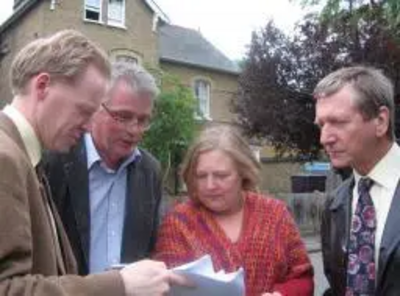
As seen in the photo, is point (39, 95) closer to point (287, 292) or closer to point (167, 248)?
point (167, 248)

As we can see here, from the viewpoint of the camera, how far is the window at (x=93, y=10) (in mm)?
29578

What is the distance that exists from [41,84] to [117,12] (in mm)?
28877

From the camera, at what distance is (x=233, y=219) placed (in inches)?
134

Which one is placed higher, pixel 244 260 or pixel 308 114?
pixel 308 114

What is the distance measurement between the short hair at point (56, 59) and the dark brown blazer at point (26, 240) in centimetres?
19

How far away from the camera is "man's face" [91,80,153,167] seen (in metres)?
3.40

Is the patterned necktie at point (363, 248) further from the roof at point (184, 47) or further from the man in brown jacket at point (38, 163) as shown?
the roof at point (184, 47)

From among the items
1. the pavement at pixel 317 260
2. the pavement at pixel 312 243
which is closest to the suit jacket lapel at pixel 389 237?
the pavement at pixel 317 260

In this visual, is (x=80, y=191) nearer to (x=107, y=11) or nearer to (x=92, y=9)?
(x=92, y=9)

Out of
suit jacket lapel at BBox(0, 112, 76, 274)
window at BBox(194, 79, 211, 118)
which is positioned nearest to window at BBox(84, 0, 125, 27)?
window at BBox(194, 79, 211, 118)

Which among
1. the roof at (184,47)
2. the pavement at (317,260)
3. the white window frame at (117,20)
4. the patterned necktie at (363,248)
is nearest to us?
the patterned necktie at (363,248)

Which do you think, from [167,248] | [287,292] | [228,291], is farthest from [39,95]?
[287,292]

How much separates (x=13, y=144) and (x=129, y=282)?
0.55 metres

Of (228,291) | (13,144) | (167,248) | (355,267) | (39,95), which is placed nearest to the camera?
(13,144)
